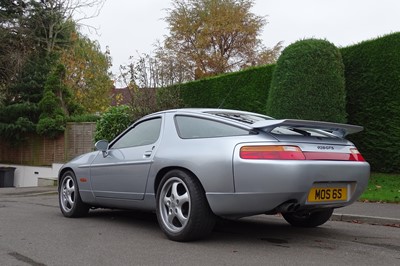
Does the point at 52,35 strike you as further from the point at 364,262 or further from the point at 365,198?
the point at 364,262

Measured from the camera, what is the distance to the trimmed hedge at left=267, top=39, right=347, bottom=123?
10.7m

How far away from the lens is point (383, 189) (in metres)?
9.94

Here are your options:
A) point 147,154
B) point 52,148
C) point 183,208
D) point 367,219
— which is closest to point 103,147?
Answer: point 147,154

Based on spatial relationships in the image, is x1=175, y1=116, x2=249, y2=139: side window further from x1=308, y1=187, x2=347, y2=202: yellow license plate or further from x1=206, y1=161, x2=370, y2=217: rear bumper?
x1=308, y1=187, x2=347, y2=202: yellow license plate

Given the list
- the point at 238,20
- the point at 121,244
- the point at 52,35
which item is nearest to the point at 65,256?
the point at 121,244

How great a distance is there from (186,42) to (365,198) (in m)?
32.4

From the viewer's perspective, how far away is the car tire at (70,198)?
6.98m

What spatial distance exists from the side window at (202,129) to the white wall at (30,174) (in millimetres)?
16582

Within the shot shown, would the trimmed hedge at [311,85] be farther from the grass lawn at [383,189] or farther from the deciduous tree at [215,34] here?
the deciduous tree at [215,34]

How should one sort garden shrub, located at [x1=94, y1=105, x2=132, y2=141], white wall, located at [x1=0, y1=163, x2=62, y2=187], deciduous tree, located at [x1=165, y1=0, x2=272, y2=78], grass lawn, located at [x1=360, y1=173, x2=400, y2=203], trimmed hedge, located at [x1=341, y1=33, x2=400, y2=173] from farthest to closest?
deciduous tree, located at [x1=165, y1=0, x2=272, y2=78] < white wall, located at [x1=0, y1=163, x2=62, y2=187] < garden shrub, located at [x1=94, y1=105, x2=132, y2=141] < trimmed hedge, located at [x1=341, y1=33, x2=400, y2=173] < grass lawn, located at [x1=360, y1=173, x2=400, y2=203]

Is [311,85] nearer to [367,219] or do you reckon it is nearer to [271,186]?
[367,219]

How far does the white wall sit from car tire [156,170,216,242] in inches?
659

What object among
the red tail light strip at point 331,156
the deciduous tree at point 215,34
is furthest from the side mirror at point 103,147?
the deciduous tree at point 215,34

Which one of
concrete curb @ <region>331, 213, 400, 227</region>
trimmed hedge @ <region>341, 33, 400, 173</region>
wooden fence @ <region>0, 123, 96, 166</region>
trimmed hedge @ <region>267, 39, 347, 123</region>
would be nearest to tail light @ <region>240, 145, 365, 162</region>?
concrete curb @ <region>331, 213, 400, 227</region>
